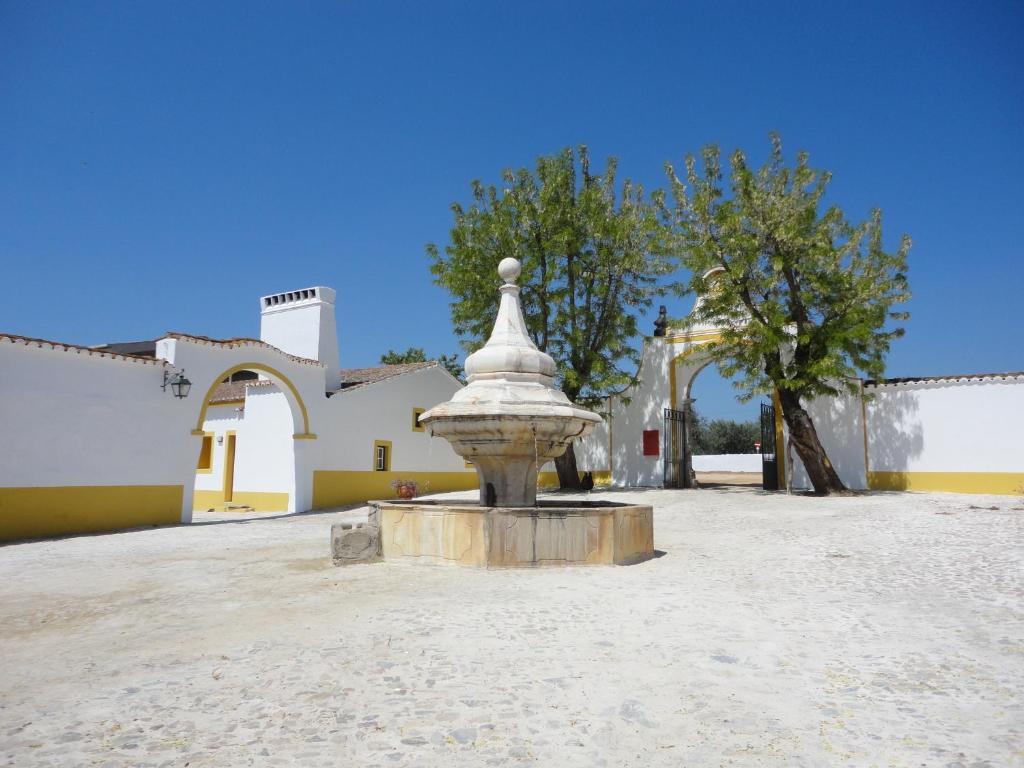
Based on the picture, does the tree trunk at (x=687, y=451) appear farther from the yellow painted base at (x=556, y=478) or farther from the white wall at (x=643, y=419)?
the yellow painted base at (x=556, y=478)

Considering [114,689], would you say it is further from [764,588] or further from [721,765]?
[764,588]

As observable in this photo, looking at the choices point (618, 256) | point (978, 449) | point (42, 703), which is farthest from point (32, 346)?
point (978, 449)

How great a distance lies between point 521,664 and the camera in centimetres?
430

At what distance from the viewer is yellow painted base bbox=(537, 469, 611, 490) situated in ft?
73.6

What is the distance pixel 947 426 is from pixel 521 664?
17.0 meters

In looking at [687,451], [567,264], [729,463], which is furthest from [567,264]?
[729,463]

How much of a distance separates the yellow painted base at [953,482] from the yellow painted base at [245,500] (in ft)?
54.4

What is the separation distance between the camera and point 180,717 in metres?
3.50

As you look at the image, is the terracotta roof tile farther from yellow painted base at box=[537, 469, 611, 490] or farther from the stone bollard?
the stone bollard

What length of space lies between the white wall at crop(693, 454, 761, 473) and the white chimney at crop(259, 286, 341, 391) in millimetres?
26107

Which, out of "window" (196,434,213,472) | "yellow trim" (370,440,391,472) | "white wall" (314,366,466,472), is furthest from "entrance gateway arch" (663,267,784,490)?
"window" (196,434,213,472)

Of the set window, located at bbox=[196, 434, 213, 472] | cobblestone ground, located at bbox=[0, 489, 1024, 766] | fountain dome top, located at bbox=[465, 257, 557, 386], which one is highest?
fountain dome top, located at bbox=[465, 257, 557, 386]

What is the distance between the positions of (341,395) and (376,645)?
51.1ft

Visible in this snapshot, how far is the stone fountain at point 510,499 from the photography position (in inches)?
295
